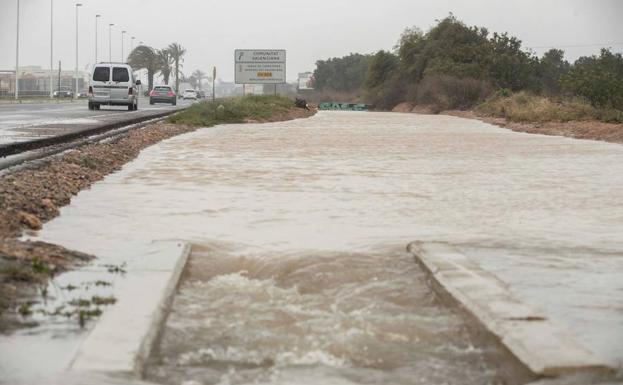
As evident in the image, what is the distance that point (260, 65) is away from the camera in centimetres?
6425

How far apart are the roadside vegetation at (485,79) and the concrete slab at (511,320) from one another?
28.5 meters

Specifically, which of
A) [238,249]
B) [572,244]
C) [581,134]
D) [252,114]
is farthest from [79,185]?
[252,114]

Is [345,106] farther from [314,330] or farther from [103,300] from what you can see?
[314,330]

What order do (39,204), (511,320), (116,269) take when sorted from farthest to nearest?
(39,204) < (116,269) < (511,320)

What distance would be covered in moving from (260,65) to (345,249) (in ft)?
187

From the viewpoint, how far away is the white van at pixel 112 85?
39.2 meters

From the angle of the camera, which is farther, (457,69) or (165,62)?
(165,62)

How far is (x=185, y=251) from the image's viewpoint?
755 centimetres

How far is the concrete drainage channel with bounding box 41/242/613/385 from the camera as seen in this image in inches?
173

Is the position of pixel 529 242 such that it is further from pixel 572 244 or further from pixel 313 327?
pixel 313 327

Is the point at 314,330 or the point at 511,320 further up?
the point at 511,320

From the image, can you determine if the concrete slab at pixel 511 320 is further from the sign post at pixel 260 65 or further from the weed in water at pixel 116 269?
the sign post at pixel 260 65

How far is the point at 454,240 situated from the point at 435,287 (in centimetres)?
228

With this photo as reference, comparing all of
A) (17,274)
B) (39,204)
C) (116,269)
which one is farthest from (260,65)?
(17,274)
